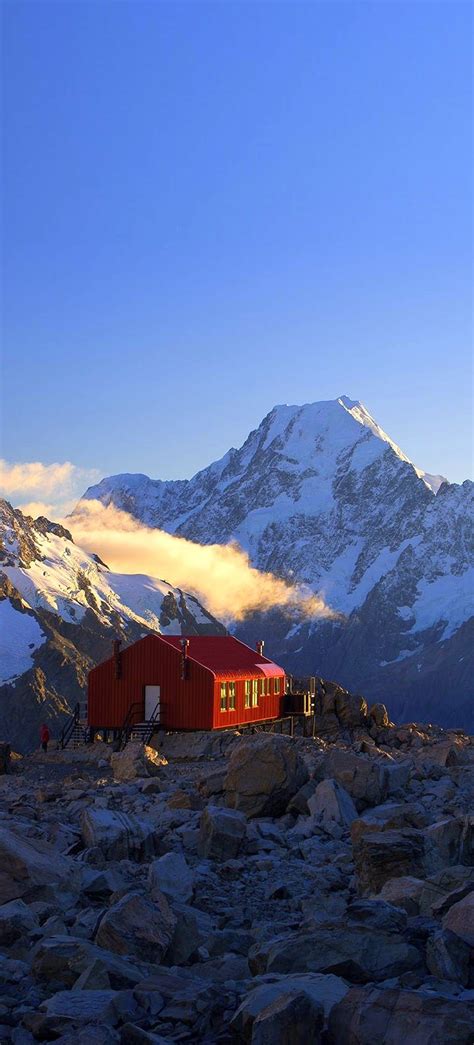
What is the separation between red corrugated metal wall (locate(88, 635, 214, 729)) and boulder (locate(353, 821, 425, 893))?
34875 mm

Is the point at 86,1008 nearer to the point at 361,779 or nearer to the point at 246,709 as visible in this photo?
the point at 361,779

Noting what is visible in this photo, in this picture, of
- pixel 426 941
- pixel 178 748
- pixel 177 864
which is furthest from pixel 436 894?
pixel 178 748

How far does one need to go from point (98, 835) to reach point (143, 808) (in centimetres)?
497

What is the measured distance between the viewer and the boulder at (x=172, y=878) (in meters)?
12.4

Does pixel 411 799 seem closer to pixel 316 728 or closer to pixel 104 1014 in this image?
pixel 104 1014

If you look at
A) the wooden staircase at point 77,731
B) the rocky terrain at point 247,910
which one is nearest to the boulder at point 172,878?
the rocky terrain at point 247,910

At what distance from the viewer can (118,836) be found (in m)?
14.5

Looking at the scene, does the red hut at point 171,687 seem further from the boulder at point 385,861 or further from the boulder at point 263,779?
the boulder at point 385,861

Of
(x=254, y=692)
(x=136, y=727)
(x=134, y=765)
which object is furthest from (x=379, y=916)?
(x=254, y=692)

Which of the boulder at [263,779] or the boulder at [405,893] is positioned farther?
the boulder at [263,779]

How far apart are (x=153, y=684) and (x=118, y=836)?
116 feet

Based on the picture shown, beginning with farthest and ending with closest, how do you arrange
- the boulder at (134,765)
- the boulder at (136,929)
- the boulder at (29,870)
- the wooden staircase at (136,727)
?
the wooden staircase at (136,727) < the boulder at (134,765) < the boulder at (29,870) < the boulder at (136,929)

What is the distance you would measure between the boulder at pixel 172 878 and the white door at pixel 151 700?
120 feet

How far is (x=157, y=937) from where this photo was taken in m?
9.88
